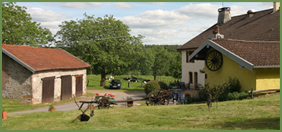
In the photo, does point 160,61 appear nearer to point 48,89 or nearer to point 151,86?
point 151,86

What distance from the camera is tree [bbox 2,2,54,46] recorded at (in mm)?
34688

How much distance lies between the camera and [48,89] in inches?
889

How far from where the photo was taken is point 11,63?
2123 centimetres

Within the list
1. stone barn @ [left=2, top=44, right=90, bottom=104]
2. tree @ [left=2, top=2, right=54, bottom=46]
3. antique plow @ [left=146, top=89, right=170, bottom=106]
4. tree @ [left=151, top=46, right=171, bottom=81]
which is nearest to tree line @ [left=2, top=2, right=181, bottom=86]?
tree @ [left=2, top=2, right=54, bottom=46]

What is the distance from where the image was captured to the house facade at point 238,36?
15195 mm

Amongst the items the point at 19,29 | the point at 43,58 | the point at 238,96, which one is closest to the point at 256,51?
the point at 238,96

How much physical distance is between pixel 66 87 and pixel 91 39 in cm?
1351

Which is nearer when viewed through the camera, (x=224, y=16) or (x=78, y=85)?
(x=78, y=85)

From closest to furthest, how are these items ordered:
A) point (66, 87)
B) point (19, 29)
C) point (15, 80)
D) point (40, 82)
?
point (15, 80) < point (40, 82) < point (66, 87) < point (19, 29)

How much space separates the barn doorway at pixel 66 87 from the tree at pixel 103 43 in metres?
10.5

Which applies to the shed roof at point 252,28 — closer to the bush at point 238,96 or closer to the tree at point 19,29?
the bush at point 238,96

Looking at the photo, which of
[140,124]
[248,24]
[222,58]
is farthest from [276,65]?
[248,24]

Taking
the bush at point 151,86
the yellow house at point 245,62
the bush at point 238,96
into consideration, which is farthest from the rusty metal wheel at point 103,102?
the bush at point 151,86

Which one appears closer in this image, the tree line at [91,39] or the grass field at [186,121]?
the grass field at [186,121]
